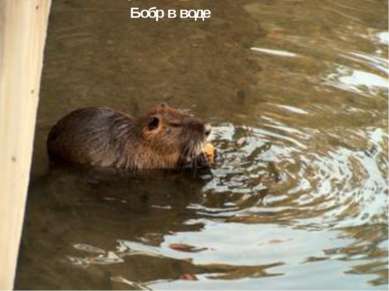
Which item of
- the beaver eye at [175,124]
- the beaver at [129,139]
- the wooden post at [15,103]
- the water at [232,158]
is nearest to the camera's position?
the wooden post at [15,103]

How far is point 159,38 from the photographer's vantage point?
23.6 feet

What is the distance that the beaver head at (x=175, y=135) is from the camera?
5.29 meters

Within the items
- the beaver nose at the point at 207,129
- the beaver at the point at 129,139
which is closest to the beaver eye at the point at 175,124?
the beaver at the point at 129,139

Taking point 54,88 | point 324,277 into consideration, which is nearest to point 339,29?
point 54,88

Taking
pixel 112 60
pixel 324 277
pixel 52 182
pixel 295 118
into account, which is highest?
pixel 112 60

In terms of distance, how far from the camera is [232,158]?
5.35 m

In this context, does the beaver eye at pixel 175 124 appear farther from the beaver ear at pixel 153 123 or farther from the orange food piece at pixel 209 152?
the orange food piece at pixel 209 152

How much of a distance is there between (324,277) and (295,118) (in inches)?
77.0

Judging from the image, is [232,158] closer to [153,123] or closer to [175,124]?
[175,124]

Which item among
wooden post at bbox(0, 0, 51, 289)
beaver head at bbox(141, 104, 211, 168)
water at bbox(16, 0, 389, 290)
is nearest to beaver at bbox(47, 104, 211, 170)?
beaver head at bbox(141, 104, 211, 168)

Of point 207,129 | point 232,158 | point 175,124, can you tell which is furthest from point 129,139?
point 232,158

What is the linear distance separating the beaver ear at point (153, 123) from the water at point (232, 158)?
0.28 meters

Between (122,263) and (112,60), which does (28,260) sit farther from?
(112,60)

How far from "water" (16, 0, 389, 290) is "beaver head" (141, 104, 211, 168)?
0.51 ft
